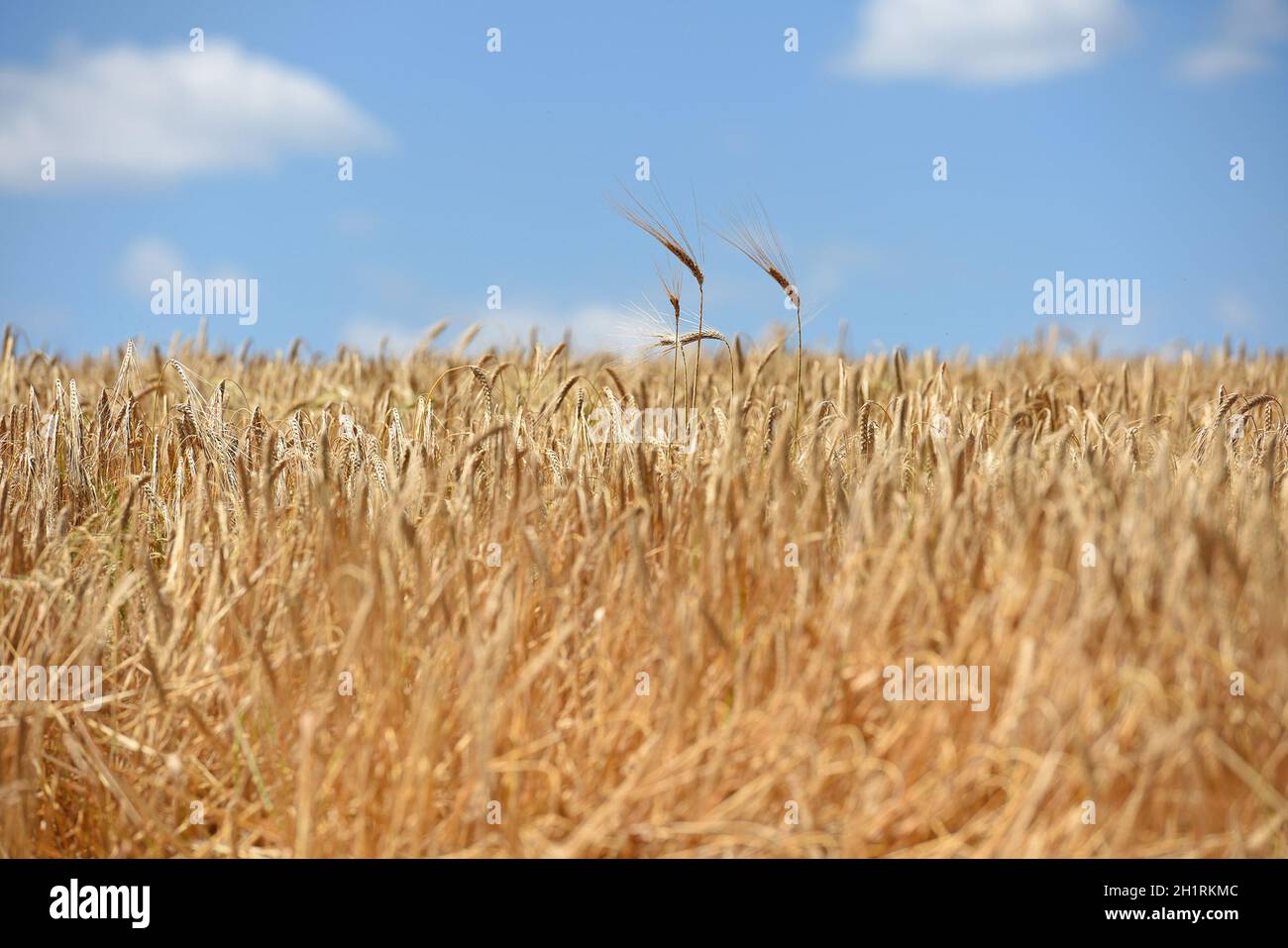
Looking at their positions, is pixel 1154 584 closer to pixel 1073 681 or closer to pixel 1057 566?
pixel 1057 566

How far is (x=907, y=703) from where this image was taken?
6.53ft

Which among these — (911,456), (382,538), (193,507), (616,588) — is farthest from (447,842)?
(911,456)

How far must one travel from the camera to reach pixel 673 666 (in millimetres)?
2072

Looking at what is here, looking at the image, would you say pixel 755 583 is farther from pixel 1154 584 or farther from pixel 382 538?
pixel 382 538

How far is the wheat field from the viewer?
6.13 ft

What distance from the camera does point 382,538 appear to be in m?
2.74

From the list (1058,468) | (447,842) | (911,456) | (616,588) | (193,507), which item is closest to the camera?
(447,842)

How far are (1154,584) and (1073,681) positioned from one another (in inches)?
13.2

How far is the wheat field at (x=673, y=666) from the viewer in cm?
187
